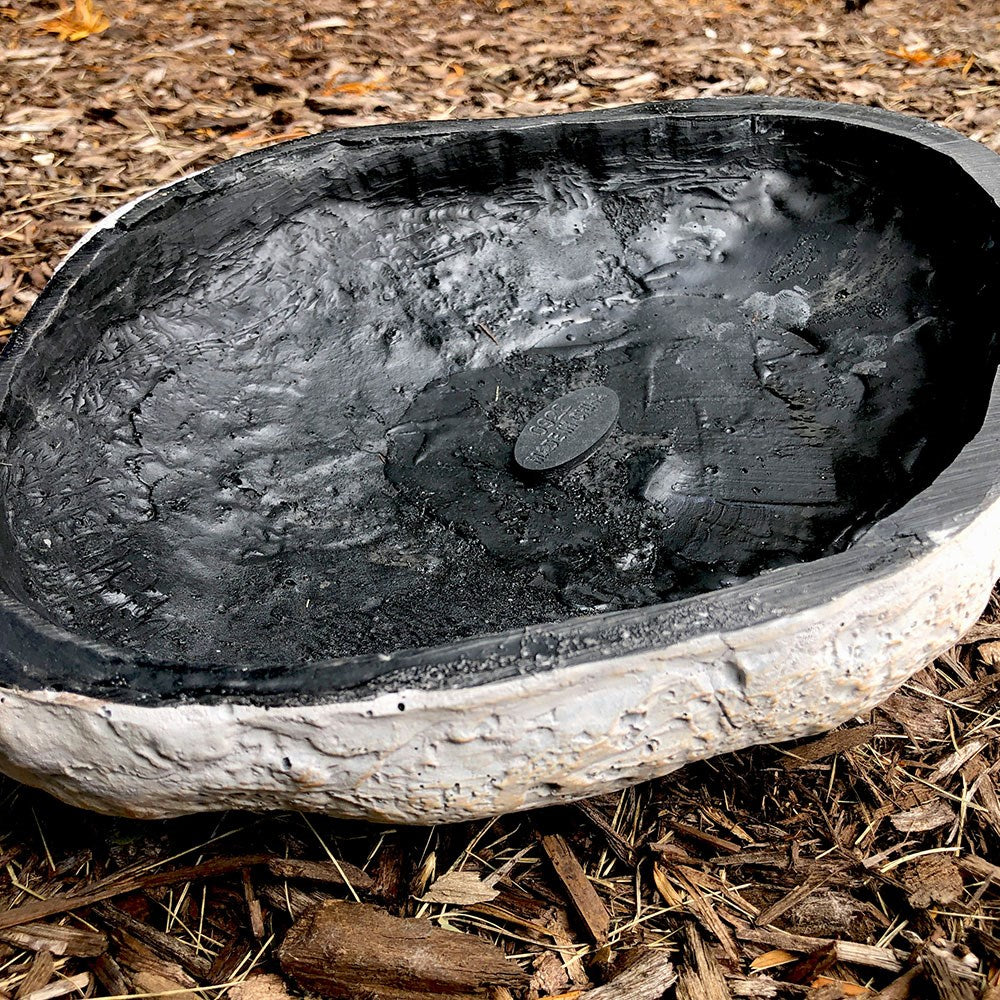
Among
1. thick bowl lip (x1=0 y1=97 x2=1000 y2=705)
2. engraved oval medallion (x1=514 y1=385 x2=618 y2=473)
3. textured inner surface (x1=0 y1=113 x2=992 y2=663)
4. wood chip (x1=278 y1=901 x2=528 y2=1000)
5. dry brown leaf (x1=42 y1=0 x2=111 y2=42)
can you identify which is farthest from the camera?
dry brown leaf (x1=42 y1=0 x2=111 y2=42)

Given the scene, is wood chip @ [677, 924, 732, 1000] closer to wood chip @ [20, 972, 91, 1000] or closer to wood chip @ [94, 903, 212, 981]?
wood chip @ [94, 903, 212, 981]

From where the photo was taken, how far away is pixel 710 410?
1.83 m

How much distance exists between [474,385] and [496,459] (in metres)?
0.20

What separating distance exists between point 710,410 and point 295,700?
3.32 feet

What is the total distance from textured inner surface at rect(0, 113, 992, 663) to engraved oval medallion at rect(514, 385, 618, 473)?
32 millimetres

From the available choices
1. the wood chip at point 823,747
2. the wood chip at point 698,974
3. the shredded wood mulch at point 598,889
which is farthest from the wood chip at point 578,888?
the wood chip at point 823,747

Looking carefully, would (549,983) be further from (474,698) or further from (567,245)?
(567,245)

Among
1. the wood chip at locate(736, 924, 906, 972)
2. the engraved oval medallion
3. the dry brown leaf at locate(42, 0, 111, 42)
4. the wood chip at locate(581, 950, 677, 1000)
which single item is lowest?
the wood chip at locate(736, 924, 906, 972)

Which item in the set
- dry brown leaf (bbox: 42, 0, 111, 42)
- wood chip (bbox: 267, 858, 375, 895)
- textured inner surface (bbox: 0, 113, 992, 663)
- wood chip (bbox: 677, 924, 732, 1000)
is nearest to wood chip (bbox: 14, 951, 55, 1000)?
wood chip (bbox: 267, 858, 375, 895)

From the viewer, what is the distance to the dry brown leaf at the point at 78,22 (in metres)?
3.20

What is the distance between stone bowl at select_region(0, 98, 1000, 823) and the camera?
1098mm

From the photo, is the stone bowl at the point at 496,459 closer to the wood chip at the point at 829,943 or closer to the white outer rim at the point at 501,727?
the white outer rim at the point at 501,727

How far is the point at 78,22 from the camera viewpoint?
3244 millimetres

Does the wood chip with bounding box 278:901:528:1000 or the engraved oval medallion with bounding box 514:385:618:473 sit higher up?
the engraved oval medallion with bounding box 514:385:618:473
